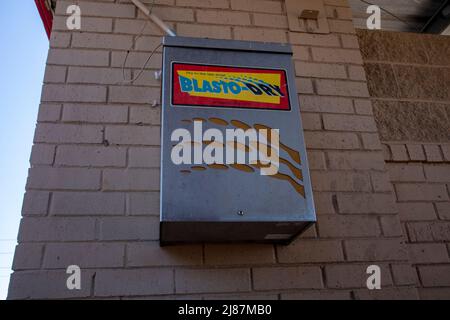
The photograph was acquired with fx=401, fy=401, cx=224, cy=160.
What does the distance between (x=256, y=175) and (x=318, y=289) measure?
0.56 meters

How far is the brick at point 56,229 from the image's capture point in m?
1.49

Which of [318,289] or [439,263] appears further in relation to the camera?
[439,263]

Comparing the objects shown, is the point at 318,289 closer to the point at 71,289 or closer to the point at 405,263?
the point at 405,263

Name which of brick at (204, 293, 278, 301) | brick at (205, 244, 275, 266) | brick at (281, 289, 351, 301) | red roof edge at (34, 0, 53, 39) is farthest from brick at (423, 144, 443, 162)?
red roof edge at (34, 0, 53, 39)

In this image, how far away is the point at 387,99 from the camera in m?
2.23

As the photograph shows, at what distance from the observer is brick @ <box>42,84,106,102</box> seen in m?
1.74

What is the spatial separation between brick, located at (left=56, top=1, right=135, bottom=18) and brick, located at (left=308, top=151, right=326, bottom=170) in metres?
1.12

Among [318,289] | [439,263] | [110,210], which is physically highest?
[110,210]

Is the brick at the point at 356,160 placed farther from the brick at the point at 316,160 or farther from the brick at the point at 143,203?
the brick at the point at 143,203

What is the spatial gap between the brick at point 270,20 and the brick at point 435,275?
1.38 metres

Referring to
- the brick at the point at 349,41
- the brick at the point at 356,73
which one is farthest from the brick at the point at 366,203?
the brick at the point at 349,41

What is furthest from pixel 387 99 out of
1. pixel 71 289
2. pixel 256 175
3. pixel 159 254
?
pixel 71 289

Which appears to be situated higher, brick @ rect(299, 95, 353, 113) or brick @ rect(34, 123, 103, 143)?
brick @ rect(299, 95, 353, 113)

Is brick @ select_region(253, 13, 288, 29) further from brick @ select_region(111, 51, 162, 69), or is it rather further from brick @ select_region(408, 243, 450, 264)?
brick @ select_region(408, 243, 450, 264)
